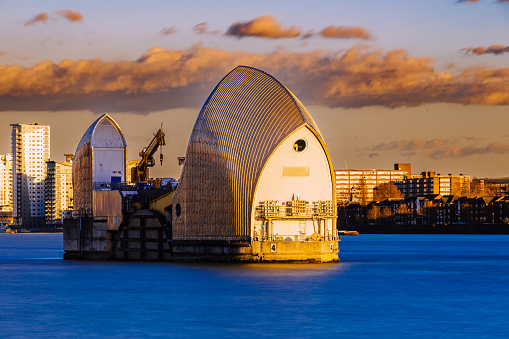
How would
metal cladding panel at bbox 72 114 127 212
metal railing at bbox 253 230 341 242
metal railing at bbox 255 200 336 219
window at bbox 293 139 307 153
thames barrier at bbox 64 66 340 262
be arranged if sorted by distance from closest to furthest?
metal railing at bbox 253 230 341 242 < thames barrier at bbox 64 66 340 262 < metal railing at bbox 255 200 336 219 < window at bbox 293 139 307 153 < metal cladding panel at bbox 72 114 127 212

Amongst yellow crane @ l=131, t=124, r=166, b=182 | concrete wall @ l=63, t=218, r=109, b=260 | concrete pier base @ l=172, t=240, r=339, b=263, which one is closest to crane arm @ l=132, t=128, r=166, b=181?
yellow crane @ l=131, t=124, r=166, b=182

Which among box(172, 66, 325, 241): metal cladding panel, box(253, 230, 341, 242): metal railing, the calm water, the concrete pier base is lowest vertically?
the calm water

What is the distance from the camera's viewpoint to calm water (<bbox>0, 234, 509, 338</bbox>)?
38781mm

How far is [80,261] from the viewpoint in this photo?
257 ft

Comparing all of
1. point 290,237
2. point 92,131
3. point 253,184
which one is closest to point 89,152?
point 92,131

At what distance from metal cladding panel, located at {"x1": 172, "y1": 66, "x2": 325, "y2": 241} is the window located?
45.8 inches

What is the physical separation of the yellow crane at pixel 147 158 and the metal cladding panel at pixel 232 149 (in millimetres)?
16836

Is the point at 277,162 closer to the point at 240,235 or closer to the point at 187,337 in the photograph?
the point at 240,235

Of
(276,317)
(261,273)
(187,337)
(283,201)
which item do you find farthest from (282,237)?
(187,337)

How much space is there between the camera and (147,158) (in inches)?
3484

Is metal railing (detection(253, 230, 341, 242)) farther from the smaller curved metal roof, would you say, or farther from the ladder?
the smaller curved metal roof

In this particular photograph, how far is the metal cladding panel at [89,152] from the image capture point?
7938cm

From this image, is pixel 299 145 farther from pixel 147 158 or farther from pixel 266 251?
pixel 147 158

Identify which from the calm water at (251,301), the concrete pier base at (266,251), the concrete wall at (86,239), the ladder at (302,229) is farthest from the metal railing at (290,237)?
the concrete wall at (86,239)
